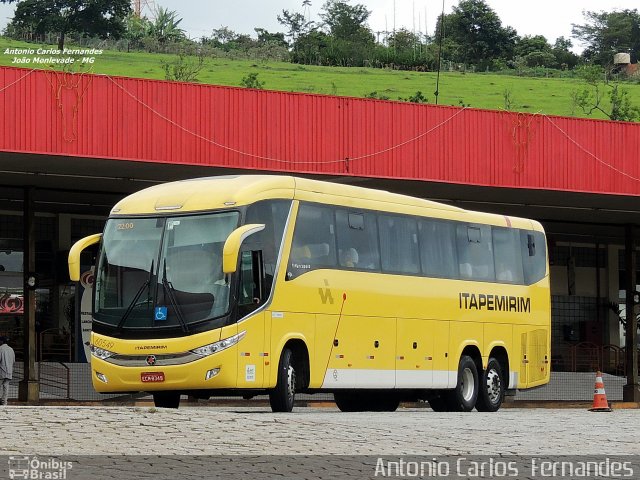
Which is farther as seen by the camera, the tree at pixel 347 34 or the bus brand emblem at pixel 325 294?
the tree at pixel 347 34

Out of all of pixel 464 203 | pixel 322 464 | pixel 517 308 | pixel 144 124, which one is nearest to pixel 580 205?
pixel 464 203

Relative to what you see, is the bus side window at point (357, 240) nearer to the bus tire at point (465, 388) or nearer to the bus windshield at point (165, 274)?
the bus windshield at point (165, 274)

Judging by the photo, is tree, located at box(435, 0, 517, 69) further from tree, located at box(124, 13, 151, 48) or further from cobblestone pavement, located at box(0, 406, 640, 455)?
cobblestone pavement, located at box(0, 406, 640, 455)

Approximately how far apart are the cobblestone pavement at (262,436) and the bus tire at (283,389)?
3358 mm

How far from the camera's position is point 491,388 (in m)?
26.3

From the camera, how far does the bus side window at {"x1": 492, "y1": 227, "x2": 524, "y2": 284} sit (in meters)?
27.0

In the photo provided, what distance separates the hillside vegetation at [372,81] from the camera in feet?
316

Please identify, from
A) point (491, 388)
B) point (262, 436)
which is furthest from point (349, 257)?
point (262, 436)

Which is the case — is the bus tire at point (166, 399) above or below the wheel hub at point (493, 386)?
above

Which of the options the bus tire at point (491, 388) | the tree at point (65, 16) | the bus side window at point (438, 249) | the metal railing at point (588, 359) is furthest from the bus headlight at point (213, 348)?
the tree at point (65, 16)

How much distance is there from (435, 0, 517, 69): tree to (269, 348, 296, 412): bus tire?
120 m

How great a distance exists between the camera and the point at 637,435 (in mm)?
16859

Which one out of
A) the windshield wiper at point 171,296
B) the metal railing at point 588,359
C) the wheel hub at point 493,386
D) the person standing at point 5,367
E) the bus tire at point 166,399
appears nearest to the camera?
the windshield wiper at point 171,296

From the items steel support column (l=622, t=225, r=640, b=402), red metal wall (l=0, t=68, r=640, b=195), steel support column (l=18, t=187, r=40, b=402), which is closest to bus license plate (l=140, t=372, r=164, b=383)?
red metal wall (l=0, t=68, r=640, b=195)
